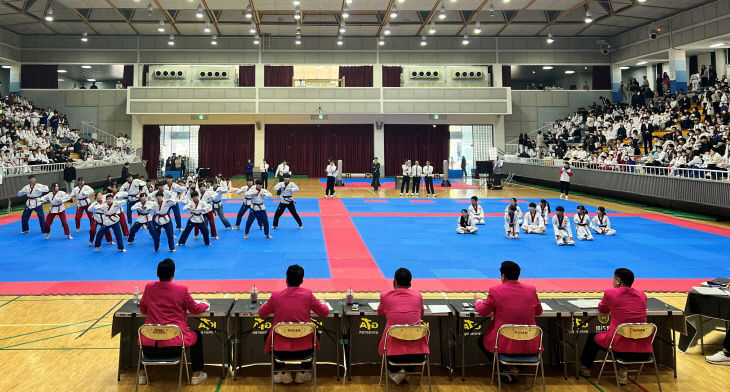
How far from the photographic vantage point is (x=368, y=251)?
1141 cm

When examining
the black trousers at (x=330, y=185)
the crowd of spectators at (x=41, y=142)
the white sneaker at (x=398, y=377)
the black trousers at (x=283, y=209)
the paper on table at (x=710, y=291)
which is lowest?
the white sneaker at (x=398, y=377)

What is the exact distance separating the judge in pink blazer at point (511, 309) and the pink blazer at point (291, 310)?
1741 millimetres

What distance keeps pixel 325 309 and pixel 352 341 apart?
704 millimetres

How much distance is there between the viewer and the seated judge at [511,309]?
480cm

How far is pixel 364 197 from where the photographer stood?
75.7 ft

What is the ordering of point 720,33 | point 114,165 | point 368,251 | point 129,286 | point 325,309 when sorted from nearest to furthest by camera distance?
point 325,309 → point 129,286 → point 368,251 → point 720,33 → point 114,165

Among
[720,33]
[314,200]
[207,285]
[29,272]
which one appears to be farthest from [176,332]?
[720,33]

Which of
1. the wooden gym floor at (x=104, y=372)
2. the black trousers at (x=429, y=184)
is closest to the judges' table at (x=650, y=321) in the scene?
the wooden gym floor at (x=104, y=372)

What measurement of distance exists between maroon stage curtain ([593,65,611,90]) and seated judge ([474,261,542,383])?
35.3 m

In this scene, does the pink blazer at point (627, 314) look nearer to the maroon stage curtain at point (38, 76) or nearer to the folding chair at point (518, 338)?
the folding chair at point (518, 338)

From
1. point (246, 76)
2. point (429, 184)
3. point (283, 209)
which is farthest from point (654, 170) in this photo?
point (246, 76)

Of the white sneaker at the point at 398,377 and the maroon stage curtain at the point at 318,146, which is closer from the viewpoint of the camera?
the white sneaker at the point at 398,377

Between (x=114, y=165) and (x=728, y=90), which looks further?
(x=114, y=165)

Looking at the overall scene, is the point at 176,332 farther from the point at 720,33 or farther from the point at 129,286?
the point at 720,33
